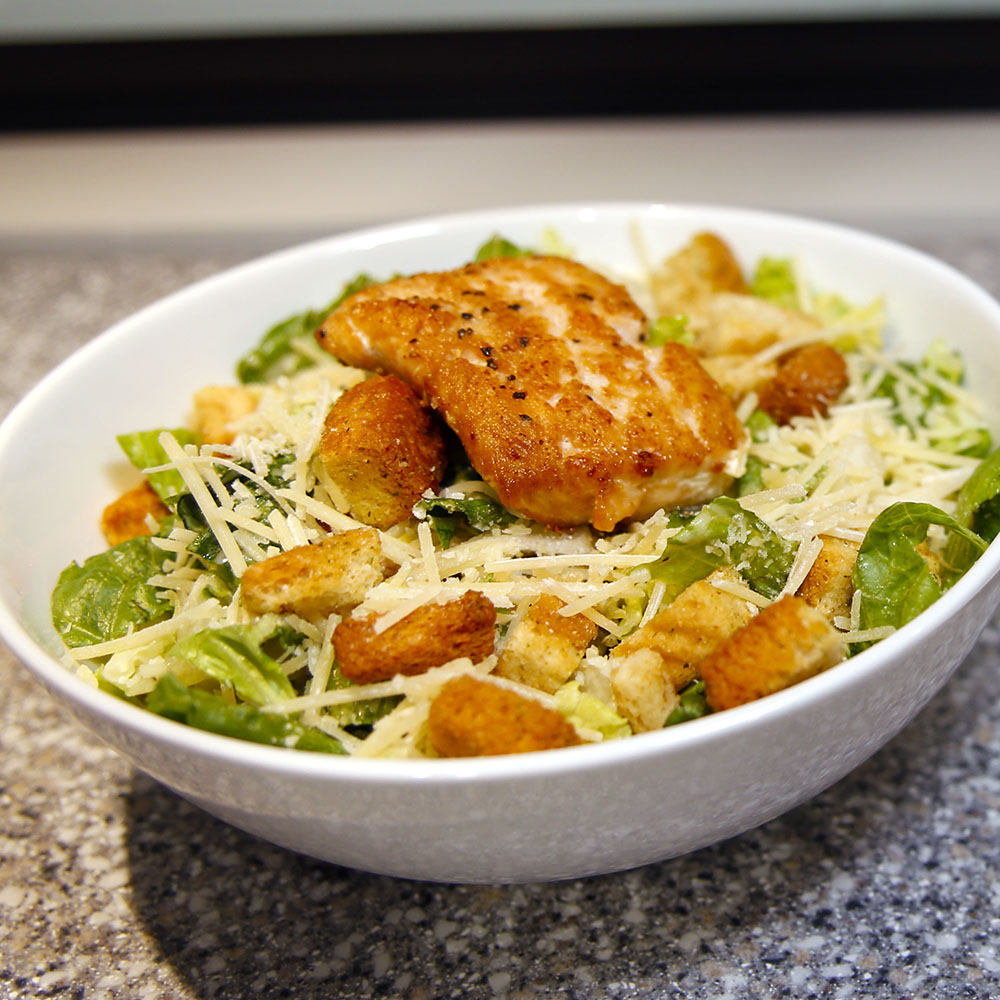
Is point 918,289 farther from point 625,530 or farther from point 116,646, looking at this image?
point 116,646

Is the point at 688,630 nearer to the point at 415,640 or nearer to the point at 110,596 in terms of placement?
the point at 415,640

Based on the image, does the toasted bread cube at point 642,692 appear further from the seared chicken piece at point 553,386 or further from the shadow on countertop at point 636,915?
the shadow on countertop at point 636,915

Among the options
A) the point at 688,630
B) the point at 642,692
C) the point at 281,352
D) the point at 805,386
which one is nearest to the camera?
the point at 642,692

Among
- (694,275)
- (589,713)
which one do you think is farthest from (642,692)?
(694,275)

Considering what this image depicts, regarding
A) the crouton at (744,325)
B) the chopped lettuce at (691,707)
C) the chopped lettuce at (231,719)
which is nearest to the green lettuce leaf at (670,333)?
the crouton at (744,325)

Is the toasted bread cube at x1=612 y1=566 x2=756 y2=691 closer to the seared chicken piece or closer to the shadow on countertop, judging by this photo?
the seared chicken piece

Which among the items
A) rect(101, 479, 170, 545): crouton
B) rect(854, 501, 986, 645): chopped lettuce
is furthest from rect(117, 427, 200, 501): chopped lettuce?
rect(854, 501, 986, 645): chopped lettuce
